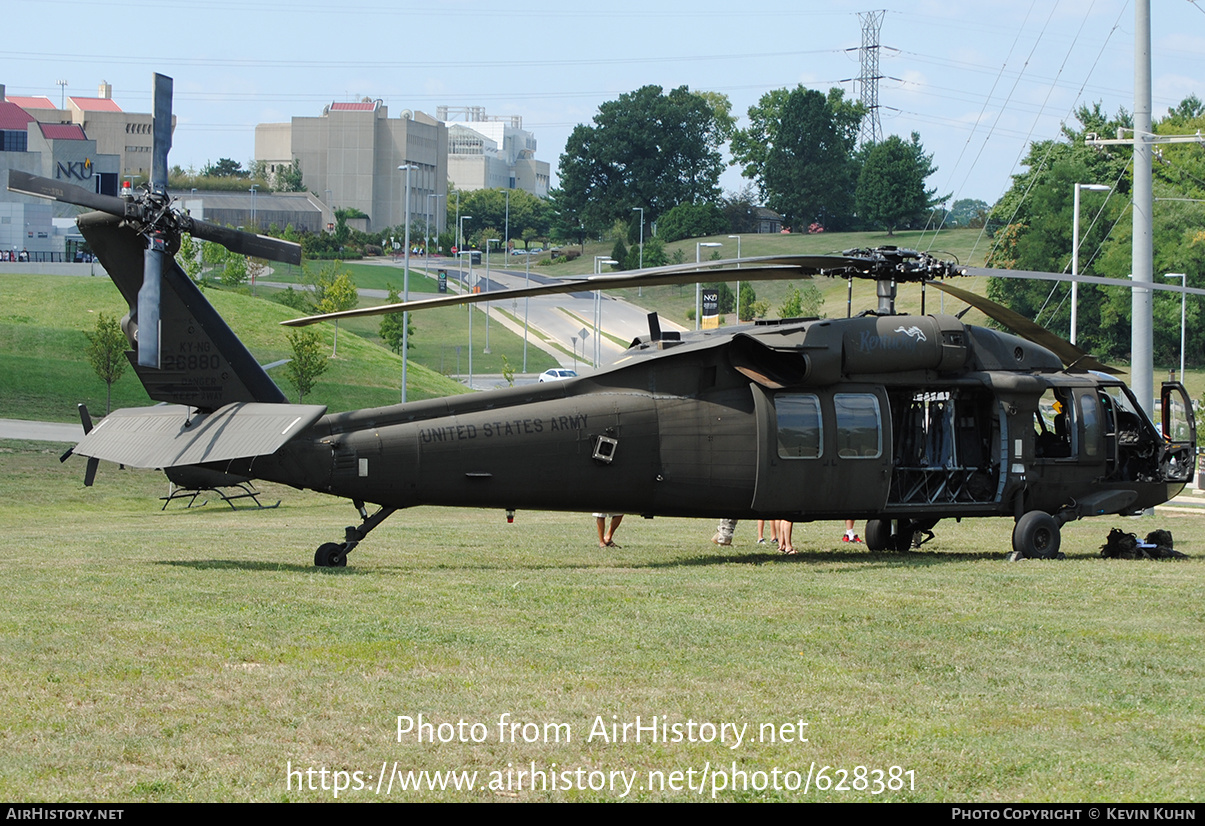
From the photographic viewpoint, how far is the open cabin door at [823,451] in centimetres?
1606

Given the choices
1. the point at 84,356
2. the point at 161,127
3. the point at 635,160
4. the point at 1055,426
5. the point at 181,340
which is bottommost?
the point at 84,356

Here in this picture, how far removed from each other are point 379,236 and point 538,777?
175 metres

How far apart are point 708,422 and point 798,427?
1227 millimetres

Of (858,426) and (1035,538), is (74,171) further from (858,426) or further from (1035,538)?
(1035,538)

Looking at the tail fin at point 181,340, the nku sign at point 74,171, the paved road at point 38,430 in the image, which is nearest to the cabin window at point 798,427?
the tail fin at point 181,340

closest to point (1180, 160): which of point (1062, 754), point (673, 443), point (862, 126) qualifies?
point (862, 126)

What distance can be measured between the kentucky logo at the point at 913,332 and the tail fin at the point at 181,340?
8.58 metres

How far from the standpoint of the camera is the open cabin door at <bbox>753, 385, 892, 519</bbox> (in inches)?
632

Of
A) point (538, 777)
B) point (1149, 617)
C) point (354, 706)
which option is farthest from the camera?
point (1149, 617)

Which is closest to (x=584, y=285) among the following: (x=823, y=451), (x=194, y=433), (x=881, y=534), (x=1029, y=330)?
(x=823, y=451)

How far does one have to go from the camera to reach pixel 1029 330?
56.2 ft

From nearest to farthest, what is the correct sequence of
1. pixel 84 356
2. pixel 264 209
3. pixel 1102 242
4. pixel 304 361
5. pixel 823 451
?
pixel 823 451, pixel 304 361, pixel 84 356, pixel 1102 242, pixel 264 209

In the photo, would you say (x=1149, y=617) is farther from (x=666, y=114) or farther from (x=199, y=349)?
(x=666, y=114)

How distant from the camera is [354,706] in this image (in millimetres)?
8094
